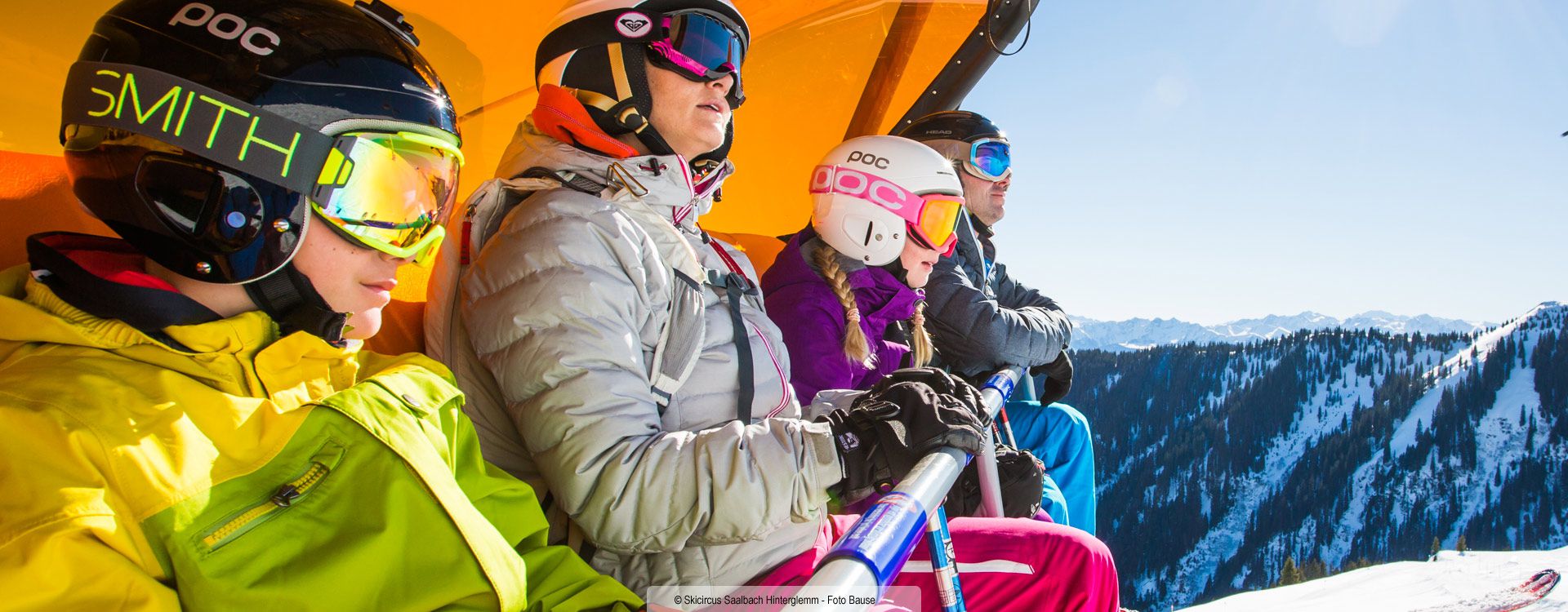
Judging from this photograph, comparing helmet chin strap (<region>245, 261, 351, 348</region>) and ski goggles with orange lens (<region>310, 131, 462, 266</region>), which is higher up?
ski goggles with orange lens (<region>310, 131, 462, 266</region>)

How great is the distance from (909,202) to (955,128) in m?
1.28

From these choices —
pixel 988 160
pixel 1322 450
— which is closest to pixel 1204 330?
pixel 1322 450

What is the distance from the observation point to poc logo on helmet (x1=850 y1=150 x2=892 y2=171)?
3.22m

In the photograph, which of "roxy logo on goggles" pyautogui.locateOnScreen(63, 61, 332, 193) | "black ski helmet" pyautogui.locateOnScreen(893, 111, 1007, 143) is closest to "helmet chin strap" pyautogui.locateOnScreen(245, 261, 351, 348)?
"roxy logo on goggles" pyautogui.locateOnScreen(63, 61, 332, 193)

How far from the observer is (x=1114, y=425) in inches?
564

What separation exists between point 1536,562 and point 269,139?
8.34m

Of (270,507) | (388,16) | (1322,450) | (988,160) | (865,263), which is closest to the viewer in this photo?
(270,507)

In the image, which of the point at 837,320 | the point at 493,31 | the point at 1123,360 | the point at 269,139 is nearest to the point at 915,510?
the point at 269,139

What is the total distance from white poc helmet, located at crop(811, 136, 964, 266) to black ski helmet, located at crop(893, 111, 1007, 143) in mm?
991

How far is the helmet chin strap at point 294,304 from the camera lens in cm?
120

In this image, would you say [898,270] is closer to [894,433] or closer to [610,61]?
[610,61]

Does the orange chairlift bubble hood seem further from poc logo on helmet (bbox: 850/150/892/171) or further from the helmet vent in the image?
the helmet vent

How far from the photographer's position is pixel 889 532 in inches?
42.9

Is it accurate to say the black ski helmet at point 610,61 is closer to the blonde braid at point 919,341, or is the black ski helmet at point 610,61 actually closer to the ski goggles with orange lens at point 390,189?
the ski goggles with orange lens at point 390,189
